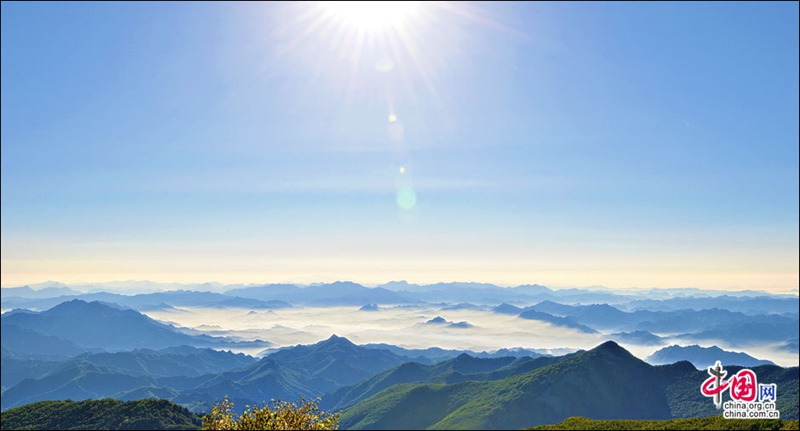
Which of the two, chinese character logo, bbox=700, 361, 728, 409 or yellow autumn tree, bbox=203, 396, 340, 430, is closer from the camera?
A: yellow autumn tree, bbox=203, 396, 340, 430

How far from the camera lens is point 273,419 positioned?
153 ft

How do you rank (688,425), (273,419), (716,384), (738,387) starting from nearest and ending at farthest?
1. (273,419)
2. (716,384)
3. (738,387)
4. (688,425)

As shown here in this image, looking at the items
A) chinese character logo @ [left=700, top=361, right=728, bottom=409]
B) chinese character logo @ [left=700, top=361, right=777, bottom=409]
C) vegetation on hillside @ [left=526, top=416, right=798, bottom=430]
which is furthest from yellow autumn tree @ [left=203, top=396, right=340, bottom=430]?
chinese character logo @ [left=700, top=361, right=777, bottom=409]

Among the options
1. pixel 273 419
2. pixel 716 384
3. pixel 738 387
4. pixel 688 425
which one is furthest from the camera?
pixel 688 425

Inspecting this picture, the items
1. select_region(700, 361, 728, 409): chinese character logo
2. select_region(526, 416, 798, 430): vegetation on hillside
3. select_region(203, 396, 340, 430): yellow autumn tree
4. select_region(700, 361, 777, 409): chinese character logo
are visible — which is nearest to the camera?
select_region(203, 396, 340, 430): yellow autumn tree

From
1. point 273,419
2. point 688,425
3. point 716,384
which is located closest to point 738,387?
point 716,384

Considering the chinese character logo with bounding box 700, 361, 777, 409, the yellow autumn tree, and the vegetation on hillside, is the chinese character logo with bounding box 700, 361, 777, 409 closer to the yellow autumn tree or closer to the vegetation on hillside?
→ the vegetation on hillside

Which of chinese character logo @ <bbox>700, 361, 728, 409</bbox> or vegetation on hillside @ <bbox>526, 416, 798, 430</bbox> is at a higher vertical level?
chinese character logo @ <bbox>700, 361, 728, 409</bbox>

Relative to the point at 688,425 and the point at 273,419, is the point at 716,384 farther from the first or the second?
the point at 273,419

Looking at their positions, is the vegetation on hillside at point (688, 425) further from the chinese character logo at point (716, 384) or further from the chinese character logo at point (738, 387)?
the chinese character logo at point (716, 384)

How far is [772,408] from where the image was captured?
214 ft

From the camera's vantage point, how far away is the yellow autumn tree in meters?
45.4

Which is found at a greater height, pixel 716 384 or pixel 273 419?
pixel 716 384

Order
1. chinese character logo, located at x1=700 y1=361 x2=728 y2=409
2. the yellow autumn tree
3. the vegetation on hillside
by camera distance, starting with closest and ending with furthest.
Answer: the yellow autumn tree < chinese character logo, located at x1=700 y1=361 x2=728 y2=409 < the vegetation on hillside
